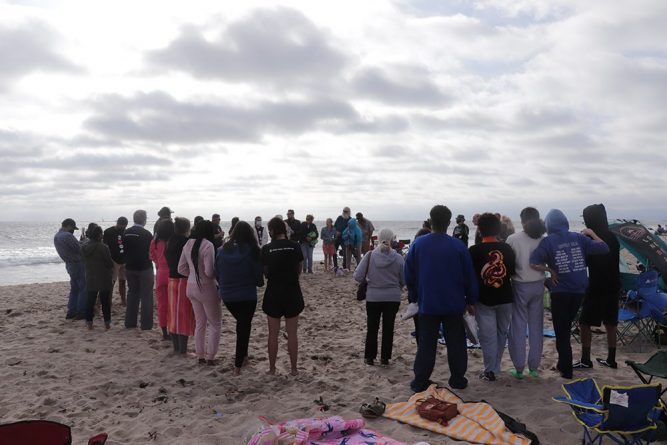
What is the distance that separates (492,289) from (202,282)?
3191 millimetres

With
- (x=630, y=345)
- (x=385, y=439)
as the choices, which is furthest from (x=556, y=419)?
(x=630, y=345)

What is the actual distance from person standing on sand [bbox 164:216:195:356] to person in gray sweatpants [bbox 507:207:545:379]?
12.4 feet

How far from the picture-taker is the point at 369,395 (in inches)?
187

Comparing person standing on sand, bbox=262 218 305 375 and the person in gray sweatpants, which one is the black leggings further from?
the person in gray sweatpants

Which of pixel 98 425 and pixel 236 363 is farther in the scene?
pixel 236 363

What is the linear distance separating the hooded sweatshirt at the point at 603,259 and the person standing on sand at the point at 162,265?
16.8 ft

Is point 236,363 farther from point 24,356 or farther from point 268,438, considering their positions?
point 24,356

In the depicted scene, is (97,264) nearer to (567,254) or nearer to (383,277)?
(383,277)

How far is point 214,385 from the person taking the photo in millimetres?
5121

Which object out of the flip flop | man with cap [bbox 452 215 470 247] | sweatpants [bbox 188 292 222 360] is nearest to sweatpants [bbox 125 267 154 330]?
sweatpants [bbox 188 292 222 360]

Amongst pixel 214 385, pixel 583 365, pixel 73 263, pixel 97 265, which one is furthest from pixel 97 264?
pixel 583 365

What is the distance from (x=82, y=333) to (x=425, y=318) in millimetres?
5486

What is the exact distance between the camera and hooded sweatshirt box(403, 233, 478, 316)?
181 inches

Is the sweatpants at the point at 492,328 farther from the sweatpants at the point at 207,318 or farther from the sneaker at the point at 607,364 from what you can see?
the sweatpants at the point at 207,318
